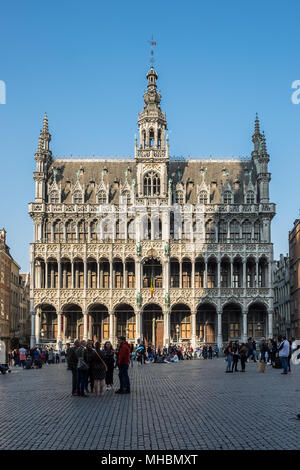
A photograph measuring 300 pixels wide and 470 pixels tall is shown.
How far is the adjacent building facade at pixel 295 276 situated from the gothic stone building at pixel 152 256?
10.4 metres

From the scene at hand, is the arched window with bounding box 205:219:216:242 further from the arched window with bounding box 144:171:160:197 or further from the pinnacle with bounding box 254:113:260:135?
the pinnacle with bounding box 254:113:260:135

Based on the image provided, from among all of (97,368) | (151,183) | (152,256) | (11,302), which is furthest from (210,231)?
(97,368)

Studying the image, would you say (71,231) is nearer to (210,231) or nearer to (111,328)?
(111,328)

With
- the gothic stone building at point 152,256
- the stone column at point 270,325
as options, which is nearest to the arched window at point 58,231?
the gothic stone building at point 152,256

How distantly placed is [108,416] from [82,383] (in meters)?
6.79

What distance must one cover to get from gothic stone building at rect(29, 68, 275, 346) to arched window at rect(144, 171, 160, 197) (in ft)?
0.43

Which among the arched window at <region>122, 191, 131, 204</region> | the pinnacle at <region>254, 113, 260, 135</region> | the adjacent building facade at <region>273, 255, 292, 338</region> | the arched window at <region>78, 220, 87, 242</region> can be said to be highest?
the pinnacle at <region>254, 113, 260, 135</region>

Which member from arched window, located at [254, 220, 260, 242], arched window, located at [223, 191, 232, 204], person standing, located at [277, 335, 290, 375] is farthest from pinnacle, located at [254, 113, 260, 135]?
person standing, located at [277, 335, 290, 375]

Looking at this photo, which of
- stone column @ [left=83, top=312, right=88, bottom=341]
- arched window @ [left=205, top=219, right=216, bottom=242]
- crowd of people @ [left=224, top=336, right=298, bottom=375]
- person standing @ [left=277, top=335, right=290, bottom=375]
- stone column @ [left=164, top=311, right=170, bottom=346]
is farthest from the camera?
arched window @ [left=205, top=219, right=216, bottom=242]

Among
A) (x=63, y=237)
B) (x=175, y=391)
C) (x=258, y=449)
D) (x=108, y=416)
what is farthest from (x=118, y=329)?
(x=258, y=449)

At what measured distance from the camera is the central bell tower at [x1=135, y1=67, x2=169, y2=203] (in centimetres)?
9044

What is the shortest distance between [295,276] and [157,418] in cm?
8428

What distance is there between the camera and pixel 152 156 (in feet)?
297

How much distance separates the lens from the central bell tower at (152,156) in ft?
297
